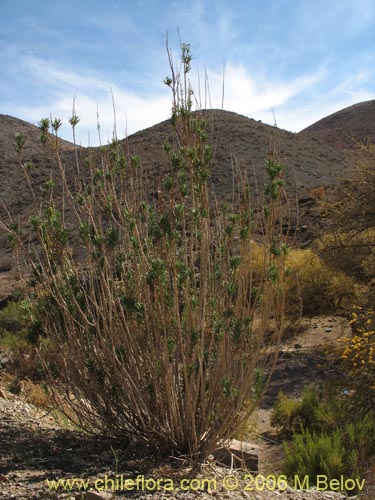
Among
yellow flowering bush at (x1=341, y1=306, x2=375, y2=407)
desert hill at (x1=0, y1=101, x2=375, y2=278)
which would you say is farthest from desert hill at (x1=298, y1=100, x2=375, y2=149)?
yellow flowering bush at (x1=341, y1=306, x2=375, y2=407)

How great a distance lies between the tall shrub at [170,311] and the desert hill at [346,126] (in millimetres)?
46337

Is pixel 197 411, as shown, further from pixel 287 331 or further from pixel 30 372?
pixel 287 331

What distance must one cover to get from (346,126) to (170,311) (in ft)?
191

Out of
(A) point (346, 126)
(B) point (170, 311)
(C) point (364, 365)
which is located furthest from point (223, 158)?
(A) point (346, 126)

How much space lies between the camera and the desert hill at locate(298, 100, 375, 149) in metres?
52.4

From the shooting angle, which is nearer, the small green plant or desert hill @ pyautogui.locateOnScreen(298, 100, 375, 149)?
the small green plant

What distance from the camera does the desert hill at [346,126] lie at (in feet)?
172

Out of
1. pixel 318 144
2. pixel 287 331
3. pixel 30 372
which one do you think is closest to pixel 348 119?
pixel 318 144

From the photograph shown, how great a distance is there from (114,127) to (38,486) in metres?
2.73

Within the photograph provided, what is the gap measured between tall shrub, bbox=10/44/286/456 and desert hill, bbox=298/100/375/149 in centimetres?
4634

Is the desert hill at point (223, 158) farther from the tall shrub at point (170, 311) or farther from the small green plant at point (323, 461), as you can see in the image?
the tall shrub at point (170, 311)

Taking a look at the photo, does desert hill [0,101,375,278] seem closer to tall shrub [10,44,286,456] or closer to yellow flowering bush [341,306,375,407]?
yellow flowering bush [341,306,375,407]

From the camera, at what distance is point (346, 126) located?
58.5 metres

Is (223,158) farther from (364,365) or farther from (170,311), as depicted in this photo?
(170,311)
